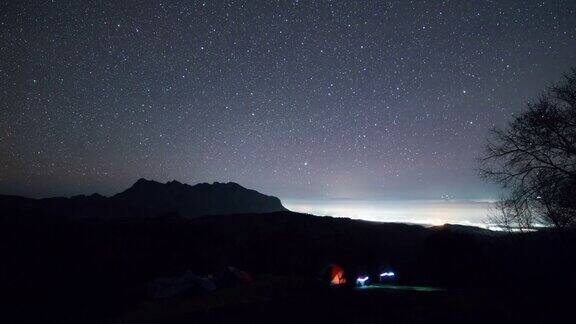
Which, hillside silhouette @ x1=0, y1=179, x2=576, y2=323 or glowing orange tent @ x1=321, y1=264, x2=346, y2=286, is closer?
hillside silhouette @ x1=0, y1=179, x2=576, y2=323

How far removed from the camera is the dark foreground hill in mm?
11914

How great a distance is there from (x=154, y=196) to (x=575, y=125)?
184382mm

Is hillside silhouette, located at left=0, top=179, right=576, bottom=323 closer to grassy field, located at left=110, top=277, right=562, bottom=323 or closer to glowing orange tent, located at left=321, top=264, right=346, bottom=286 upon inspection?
grassy field, located at left=110, top=277, right=562, bottom=323

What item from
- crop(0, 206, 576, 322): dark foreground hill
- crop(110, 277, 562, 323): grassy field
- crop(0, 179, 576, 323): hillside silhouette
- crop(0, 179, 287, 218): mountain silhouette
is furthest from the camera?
crop(0, 179, 287, 218): mountain silhouette

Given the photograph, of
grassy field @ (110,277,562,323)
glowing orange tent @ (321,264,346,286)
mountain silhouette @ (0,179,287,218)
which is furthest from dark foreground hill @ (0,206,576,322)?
mountain silhouette @ (0,179,287,218)

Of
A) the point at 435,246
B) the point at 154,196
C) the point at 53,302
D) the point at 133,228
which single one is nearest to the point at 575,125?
the point at 435,246

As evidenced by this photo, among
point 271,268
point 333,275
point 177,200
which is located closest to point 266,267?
point 271,268

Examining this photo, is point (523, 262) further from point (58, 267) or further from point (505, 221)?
point (58, 267)

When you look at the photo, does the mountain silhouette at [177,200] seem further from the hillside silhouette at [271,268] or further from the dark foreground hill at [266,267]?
the dark foreground hill at [266,267]

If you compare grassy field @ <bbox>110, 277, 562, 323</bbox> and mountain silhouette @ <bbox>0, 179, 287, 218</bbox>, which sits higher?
mountain silhouette @ <bbox>0, 179, 287, 218</bbox>

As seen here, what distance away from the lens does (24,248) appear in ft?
129

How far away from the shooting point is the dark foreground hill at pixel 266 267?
469 inches

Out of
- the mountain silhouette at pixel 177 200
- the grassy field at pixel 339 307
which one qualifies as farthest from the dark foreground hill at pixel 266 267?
the mountain silhouette at pixel 177 200

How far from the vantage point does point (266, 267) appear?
42125 millimetres
